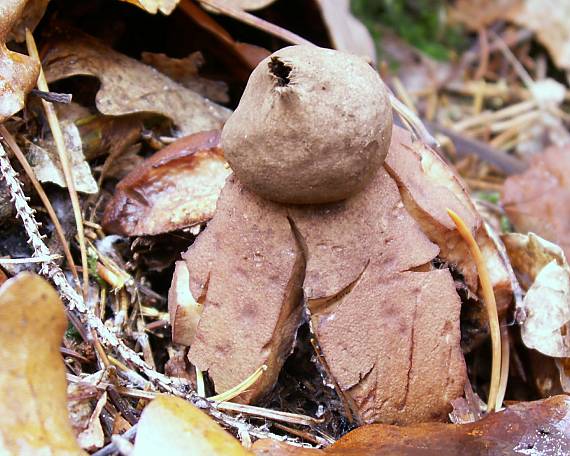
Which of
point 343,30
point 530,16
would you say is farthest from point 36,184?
point 530,16

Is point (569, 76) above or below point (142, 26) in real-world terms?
below

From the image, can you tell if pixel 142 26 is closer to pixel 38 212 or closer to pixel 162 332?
pixel 38 212

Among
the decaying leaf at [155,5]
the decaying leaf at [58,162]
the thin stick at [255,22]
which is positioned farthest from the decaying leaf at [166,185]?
the thin stick at [255,22]

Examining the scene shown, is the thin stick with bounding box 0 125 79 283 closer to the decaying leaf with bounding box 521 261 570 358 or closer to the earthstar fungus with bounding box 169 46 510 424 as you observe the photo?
the earthstar fungus with bounding box 169 46 510 424

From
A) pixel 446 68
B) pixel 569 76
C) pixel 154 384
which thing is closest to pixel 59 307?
pixel 154 384

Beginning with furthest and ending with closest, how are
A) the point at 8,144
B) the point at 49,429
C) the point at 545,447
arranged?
1. the point at 8,144
2. the point at 545,447
3. the point at 49,429

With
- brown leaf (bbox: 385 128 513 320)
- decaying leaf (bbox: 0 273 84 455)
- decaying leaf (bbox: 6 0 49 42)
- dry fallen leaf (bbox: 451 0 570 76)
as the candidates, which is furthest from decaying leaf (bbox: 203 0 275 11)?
dry fallen leaf (bbox: 451 0 570 76)

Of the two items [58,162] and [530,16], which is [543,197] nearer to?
[58,162]
